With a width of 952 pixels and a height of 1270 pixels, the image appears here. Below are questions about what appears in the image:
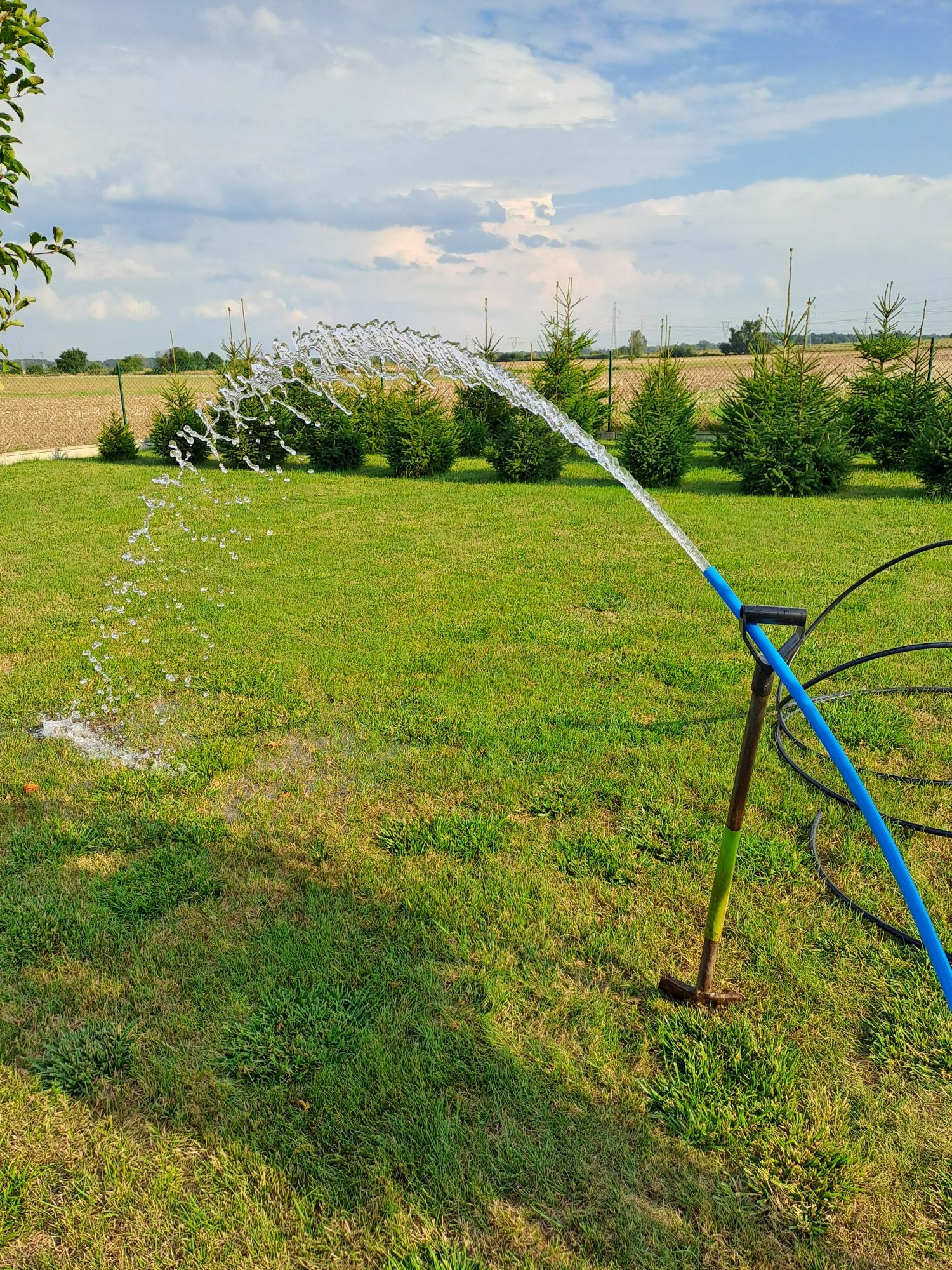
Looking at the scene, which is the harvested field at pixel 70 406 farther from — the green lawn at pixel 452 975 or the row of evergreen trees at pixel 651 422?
the green lawn at pixel 452 975

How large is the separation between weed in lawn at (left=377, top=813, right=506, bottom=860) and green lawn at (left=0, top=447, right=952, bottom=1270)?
1cm

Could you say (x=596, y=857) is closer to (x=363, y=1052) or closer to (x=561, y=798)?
(x=561, y=798)

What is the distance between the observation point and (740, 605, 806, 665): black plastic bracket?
182 centimetres

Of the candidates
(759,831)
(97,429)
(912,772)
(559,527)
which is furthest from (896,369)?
(97,429)

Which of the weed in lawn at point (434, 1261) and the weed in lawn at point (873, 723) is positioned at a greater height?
the weed in lawn at point (873, 723)

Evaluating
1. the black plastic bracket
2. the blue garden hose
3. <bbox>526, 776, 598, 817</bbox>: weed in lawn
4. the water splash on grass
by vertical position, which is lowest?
<bbox>526, 776, 598, 817</bbox>: weed in lawn

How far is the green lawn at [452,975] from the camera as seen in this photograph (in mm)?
1792

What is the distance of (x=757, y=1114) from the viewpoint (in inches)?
78.4

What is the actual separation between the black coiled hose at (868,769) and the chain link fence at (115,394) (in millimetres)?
8538

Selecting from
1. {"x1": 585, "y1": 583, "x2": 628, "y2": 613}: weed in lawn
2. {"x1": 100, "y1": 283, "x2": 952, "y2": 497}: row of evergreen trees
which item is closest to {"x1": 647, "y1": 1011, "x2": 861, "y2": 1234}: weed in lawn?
{"x1": 585, "y1": 583, "x2": 628, "y2": 613}: weed in lawn

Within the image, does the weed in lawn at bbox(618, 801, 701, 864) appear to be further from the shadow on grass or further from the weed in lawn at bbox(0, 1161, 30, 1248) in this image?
the weed in lawn at bbox(0, 1161, 30, 1248)

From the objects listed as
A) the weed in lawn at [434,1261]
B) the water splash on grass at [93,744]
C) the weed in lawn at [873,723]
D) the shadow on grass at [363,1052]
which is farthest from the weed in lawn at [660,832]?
the water splash on grass at [93,744]

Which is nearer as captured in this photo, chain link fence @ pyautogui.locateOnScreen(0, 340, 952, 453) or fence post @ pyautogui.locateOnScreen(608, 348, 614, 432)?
fence post @ pyautogui.locateOnScreen(608, 348, 614, 432)

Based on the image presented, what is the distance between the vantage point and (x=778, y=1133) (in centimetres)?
194
